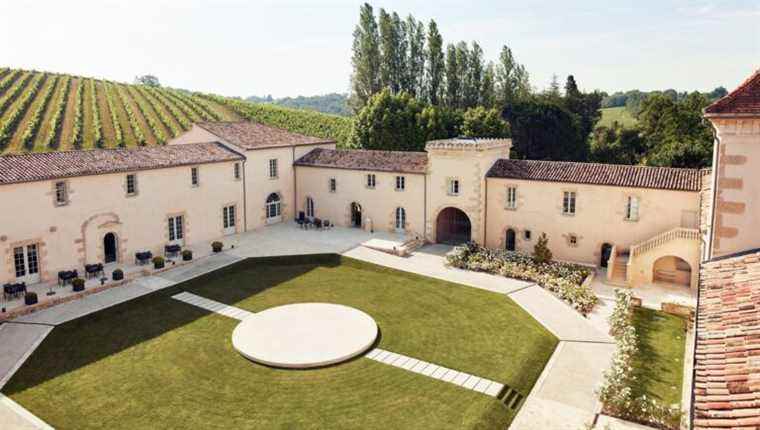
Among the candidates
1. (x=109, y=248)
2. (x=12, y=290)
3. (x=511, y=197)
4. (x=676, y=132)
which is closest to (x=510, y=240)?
(x=511, y=197)

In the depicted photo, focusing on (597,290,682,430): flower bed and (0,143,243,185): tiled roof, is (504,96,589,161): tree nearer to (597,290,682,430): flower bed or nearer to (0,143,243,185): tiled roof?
(0,143,243,185): tiled roof

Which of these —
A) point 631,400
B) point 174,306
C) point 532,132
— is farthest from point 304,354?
point 532,132

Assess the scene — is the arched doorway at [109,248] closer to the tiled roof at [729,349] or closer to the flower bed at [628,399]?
the flower bed at [628,399]

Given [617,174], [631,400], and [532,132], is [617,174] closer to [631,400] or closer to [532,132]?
[631,400]

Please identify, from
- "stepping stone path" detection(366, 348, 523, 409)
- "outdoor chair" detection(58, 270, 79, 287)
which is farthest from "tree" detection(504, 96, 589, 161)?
"outdoor chair" detection(58, 270, 79, 287)

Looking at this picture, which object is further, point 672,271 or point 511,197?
point 511,197

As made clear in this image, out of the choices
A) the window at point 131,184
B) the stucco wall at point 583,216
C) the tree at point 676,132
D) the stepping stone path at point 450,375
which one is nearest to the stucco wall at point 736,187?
the stepping stone path at point 450,375

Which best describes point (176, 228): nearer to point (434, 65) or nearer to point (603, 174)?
point (603, 174)
